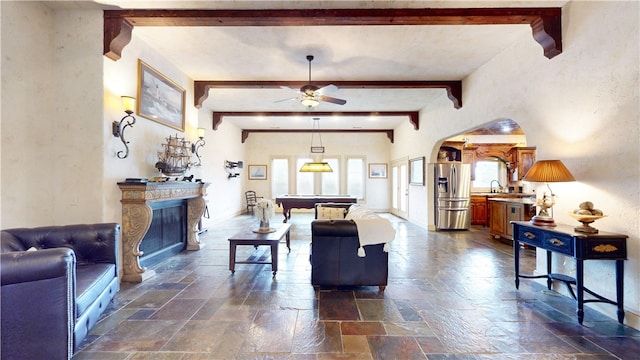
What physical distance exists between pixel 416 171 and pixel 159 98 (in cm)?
617

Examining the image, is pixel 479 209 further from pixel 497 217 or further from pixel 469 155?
pixel 497 217

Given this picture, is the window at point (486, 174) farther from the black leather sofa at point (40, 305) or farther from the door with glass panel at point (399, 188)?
the black leather sofa at point (40, 305)

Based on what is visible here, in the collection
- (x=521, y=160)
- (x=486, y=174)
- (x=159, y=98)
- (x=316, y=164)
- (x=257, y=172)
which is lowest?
(x=486, y=174)

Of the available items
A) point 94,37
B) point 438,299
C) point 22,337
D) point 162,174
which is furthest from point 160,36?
point 438,299

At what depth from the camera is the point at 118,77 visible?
323cm

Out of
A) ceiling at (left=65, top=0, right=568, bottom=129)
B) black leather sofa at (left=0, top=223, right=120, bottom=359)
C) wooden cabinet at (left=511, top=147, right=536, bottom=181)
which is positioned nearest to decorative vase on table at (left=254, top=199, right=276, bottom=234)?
black leather sofa at (left=0, top=223, right=120, bottom=359)

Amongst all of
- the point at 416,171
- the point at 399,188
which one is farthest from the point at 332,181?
the point at 416,171

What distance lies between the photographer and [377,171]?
1022 centimetres

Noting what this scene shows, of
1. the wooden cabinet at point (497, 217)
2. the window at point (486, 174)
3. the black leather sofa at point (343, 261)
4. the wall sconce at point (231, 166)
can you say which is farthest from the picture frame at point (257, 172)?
the black leather sofa at point (343, 261)

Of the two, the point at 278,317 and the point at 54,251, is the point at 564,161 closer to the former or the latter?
the point at 278,317

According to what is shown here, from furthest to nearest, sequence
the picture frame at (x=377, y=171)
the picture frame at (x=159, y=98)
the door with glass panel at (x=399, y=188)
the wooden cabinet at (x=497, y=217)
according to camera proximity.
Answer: the picture frame at (x=377, y=171)
the door with glass panel at (x=399, y=188)
the wooden cabinet at (x=497, y=217)
the picture frame at (x=159, y=98)

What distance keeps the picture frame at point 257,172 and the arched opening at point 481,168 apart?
6.02 metres

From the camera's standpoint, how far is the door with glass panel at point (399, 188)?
28.0 feet

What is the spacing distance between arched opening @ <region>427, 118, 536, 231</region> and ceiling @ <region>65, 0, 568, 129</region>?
7.48 feet
